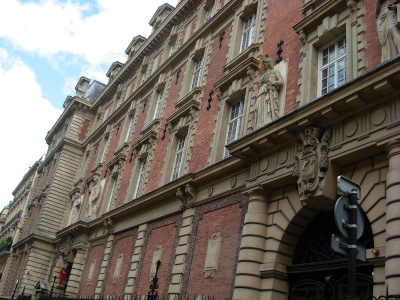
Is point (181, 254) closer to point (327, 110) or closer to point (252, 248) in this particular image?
point (252, 248)

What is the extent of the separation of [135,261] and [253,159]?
8.62 metres

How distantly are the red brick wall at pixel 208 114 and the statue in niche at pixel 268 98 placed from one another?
3.47 m

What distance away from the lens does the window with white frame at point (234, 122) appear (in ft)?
51.1

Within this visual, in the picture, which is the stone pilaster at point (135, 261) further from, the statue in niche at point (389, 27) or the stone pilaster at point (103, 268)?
the statue in niche at point (389, 27)

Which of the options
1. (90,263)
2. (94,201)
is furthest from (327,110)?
(94,201)

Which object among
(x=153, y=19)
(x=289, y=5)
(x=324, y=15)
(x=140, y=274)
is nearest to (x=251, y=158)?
(x=324, y=15)

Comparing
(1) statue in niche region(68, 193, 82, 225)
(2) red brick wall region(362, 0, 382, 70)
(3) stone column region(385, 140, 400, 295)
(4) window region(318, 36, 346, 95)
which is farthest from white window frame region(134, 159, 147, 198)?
(3) stone column region(385, 140, 400, 295)

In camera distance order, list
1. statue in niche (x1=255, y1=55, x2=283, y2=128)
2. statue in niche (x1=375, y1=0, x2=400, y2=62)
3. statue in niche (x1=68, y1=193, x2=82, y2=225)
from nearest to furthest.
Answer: statue in niche (x1=375, y1=0, x2=400, y2=62)
statue in niche (x1=255, y1=55, x2=283, y2=128)
statue in niche (x1=68, y1=193, x2=82, y2=225)

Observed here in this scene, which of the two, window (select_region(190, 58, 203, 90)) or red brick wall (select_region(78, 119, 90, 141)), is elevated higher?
red brick wall (select_region(78, 119, 90, 141))

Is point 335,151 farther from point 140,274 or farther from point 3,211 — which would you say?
point 3,211

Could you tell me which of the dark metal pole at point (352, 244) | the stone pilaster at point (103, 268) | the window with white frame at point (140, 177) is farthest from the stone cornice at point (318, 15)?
the stone pilaster at point (103, 268)

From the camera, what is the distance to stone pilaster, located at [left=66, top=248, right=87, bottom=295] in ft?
79.0

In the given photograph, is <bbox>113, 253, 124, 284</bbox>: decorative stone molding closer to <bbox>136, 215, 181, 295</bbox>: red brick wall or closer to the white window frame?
<bbox>136, 215, 181, 295</bbox>: red brick wall

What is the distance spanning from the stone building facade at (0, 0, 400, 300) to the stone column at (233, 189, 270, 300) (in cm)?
3
